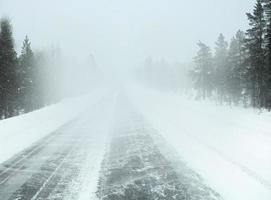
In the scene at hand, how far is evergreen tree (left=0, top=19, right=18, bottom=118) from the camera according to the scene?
40.3 metres

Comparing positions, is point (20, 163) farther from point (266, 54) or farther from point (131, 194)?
point (266, 54)

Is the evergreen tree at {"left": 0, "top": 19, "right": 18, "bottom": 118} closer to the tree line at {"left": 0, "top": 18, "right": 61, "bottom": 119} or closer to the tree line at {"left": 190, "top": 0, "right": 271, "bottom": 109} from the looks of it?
the tree line at {"left": 0, "top": 18, "right": 61, "bottom": 119}

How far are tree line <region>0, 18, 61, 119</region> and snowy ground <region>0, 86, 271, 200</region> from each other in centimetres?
2450

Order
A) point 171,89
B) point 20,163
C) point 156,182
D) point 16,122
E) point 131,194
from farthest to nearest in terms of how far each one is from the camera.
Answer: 1. point 171,89
2. point 16,122
3. point 20,163
4. point 156,182
5. point 131,194

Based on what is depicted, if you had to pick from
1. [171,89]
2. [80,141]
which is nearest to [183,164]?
[80,141]

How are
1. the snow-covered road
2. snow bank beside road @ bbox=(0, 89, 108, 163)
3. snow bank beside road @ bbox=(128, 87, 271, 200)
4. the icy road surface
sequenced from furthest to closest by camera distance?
snow bank beside road @ bbox=(0, 89, 108, 163)
snow bank beside road @ bbox=(128, 87, 271, 200)
the snow-covered road
the icy road surface

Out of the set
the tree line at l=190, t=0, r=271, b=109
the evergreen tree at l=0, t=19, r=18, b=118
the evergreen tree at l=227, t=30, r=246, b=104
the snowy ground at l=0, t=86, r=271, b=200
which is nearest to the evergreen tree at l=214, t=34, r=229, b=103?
the tree line at l=190, t=0, r=271, b=109

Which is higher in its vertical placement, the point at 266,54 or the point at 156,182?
the point at 266,54

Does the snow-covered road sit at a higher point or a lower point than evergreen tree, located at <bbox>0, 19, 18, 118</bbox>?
lower

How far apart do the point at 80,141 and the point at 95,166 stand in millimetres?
5241

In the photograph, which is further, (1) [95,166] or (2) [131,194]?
(1) [95,166]

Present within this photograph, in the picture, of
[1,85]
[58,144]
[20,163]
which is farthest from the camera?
[1,85]

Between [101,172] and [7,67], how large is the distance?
34.9 metres

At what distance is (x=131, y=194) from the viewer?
7293 millimetres
